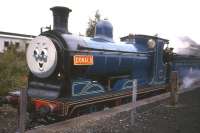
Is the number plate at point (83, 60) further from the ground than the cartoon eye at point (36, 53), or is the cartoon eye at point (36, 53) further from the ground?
the cartoon eye at point (36, 53)

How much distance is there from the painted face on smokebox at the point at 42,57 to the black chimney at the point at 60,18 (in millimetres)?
625

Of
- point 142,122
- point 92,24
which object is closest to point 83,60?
point 142,122

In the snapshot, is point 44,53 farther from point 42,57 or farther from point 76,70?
point 76,70

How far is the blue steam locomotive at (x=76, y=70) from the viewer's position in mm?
8609

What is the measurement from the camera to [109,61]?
→ 1034cm

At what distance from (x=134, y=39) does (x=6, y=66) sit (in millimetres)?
5211

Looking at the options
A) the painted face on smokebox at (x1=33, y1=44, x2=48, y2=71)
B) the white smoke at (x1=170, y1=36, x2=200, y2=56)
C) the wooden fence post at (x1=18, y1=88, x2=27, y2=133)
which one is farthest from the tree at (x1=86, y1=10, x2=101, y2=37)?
the wooden fence post at (x1=18, y1=88, x2=27, y2=133)

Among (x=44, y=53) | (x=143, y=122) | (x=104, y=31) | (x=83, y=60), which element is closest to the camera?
(x=143, y=122)

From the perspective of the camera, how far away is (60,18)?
9203mm

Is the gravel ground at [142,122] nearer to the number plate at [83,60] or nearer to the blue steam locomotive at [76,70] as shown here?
the blue steam locomotive at [76,70]

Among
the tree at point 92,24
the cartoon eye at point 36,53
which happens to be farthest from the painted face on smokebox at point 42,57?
the tree at point 92,24

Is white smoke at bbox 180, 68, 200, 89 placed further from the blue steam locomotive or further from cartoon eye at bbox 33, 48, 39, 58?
cartoon eye at bbox 33, 48, 39, 58

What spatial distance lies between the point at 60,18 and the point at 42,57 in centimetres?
126

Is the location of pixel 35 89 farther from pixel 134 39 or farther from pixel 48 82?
pixel 134 39
